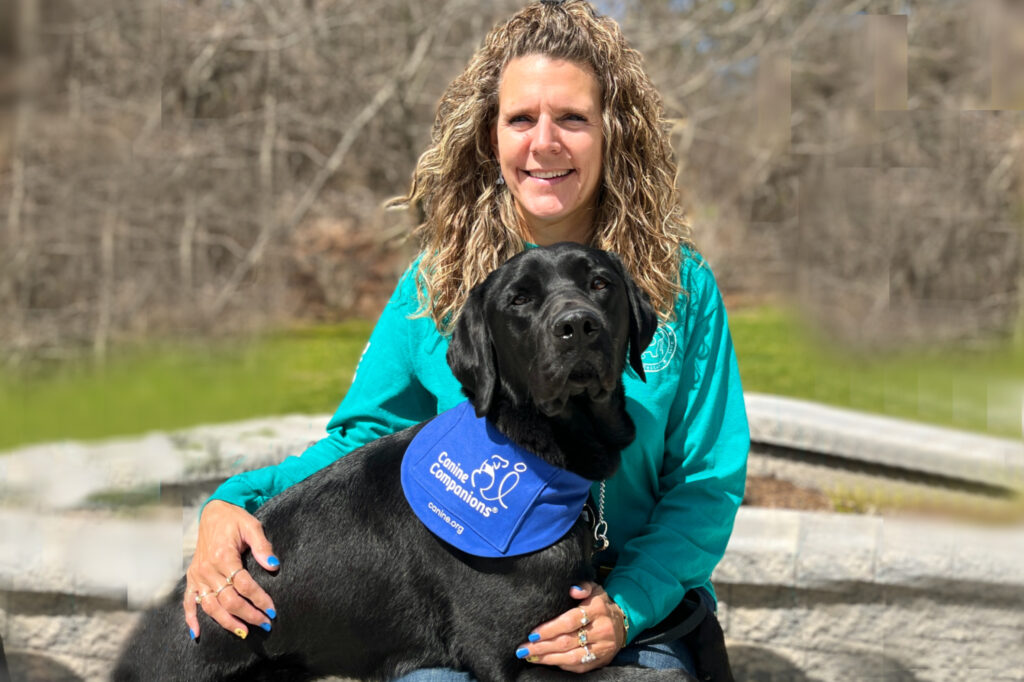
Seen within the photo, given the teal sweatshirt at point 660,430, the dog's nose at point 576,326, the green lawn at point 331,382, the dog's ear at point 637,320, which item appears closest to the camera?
the dog's nose at point 576,326

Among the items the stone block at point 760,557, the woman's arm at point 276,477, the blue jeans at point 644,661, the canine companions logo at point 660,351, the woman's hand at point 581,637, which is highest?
the canine companions logo at point 660,351

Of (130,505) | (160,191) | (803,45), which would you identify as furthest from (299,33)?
(130,505)

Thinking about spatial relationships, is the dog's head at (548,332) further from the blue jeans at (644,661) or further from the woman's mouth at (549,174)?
the blue jeans at (644,661)

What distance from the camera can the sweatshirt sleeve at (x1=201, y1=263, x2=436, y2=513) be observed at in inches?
112

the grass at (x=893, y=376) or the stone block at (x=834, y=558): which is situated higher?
the stone block at (x=834, y=558)

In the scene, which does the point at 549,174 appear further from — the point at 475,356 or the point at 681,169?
the point at 681,169

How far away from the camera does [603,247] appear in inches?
114

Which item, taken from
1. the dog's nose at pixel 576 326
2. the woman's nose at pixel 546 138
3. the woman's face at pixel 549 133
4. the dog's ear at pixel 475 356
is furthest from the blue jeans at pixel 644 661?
the woman's nose at pixel 546 138

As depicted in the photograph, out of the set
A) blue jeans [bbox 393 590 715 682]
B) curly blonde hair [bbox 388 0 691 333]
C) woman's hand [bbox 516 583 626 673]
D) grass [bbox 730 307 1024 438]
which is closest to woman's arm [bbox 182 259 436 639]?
curly blonde hair [bbox 388 0 691 333]

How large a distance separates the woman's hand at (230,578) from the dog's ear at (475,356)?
24.8 inches

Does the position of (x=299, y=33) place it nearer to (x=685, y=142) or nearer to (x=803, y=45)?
(x=685, y=142)

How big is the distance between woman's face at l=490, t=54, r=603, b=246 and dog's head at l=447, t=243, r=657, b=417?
37cm

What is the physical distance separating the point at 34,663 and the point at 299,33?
610 cm

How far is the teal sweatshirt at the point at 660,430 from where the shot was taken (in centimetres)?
270
